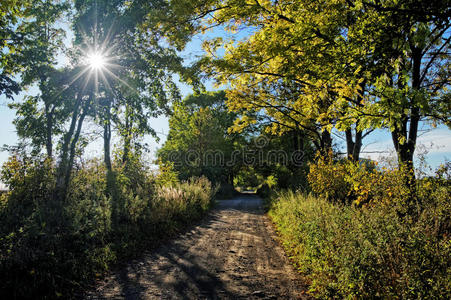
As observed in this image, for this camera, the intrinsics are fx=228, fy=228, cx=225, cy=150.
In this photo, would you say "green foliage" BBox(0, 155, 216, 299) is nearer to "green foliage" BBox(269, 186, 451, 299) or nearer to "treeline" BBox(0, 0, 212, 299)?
"treeline" BBox(0, 0, 212, 299)

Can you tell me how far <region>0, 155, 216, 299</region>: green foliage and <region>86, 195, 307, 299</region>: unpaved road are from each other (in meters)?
0.62

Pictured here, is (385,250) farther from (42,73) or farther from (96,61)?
(42,73)

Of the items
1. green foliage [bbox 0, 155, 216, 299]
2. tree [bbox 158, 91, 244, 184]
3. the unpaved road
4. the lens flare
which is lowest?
the unpaved road

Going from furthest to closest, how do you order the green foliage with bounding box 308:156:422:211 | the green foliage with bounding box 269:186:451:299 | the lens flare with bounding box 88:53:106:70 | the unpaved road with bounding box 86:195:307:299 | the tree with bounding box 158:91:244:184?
the tree with bounding box 158:91:244:184 → the lens flare with bounding box 88:53:106:70 → the green foliage with bounding box 308:156:422:211 → the unpaved road with bounding box 86:195:307:299 → the green foliage with bounding box 269:186:451:299

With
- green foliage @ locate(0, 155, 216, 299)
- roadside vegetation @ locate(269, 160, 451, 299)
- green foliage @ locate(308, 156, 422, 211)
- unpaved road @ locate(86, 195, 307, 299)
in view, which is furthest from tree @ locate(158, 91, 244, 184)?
roadside vegetation @ locate(269, 160, 451, 299)

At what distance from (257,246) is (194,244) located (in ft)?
6.46

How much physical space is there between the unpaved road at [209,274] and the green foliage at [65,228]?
62cm

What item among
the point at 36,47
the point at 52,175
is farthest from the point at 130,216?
the point at 36,47

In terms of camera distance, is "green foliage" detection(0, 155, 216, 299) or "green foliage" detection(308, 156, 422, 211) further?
"green foliage" detection(308, 156, 422, 211)

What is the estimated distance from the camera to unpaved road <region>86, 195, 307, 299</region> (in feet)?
13.3

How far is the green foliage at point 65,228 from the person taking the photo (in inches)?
154

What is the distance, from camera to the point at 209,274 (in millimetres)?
4836

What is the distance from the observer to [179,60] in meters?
9.79

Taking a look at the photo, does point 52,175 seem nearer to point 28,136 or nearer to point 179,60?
point 179,60
